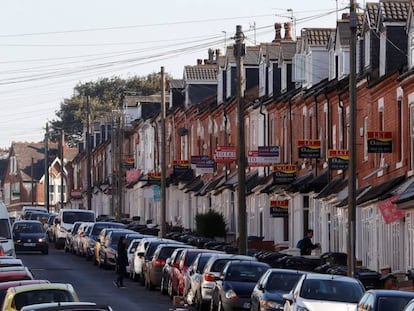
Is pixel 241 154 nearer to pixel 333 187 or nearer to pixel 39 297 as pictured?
pixel 333 187

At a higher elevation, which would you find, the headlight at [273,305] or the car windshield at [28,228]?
the car windshield at [28,228]

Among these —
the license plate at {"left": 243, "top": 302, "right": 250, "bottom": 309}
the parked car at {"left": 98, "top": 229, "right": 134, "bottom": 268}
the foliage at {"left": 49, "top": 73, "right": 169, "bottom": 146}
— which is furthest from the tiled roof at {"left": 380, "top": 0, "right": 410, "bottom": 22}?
the foliage at {"left": 49, "top": 73, "right": 169, "bottom": 146}

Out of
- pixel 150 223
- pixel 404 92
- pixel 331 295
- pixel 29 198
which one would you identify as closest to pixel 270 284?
pixel 331 295

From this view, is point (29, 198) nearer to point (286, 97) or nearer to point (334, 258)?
point (286, 97)

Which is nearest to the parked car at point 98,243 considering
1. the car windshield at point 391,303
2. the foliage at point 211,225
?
the foliage at point 211,225

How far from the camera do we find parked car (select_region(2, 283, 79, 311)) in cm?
2533

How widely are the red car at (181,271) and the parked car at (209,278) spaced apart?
2781 mm

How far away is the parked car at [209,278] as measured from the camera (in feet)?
127

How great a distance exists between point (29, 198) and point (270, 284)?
420 feet

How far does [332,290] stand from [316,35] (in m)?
31.9

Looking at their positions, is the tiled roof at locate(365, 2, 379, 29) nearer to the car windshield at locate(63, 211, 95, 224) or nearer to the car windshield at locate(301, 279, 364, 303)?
the car windshield at locate(301, 279, 364, 303)

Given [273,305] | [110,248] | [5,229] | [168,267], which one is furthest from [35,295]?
[110,248]

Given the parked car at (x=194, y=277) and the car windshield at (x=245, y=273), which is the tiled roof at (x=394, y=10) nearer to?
the parked car at (x=194, y=277)

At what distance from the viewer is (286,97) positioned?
63.8 metres
